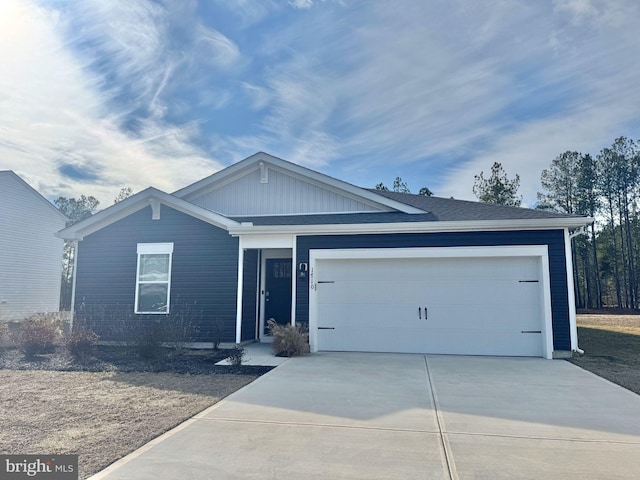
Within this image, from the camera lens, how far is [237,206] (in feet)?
40.5

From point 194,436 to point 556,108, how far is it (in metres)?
14.1

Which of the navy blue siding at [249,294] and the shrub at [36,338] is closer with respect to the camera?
the shrub at [36,338]

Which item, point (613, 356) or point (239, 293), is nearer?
point (613, 356)

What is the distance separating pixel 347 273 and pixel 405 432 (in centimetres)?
569

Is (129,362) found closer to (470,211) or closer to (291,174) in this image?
(291,174)

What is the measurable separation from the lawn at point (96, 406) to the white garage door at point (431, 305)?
3.03 meters

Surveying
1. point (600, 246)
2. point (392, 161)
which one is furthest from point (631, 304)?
point (392, 161)

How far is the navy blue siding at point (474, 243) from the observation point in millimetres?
8766

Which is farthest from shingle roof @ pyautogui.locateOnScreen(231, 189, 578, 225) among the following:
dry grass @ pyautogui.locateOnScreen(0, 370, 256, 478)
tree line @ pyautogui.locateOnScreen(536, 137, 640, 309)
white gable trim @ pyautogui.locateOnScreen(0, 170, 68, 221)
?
tree line @ pyautogui.locateOnScreen(536, 137, 640, 309)

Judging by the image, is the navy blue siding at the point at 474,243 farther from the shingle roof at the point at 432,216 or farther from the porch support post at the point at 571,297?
the shingle roof at the point at 432,216

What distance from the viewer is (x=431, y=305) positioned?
9.33 meters

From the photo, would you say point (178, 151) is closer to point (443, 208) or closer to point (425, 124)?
point (425, 124)

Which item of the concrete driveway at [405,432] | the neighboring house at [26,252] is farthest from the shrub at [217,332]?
the neighboring house at [26,252]

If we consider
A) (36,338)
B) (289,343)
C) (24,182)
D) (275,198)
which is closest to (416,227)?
(289,343)
